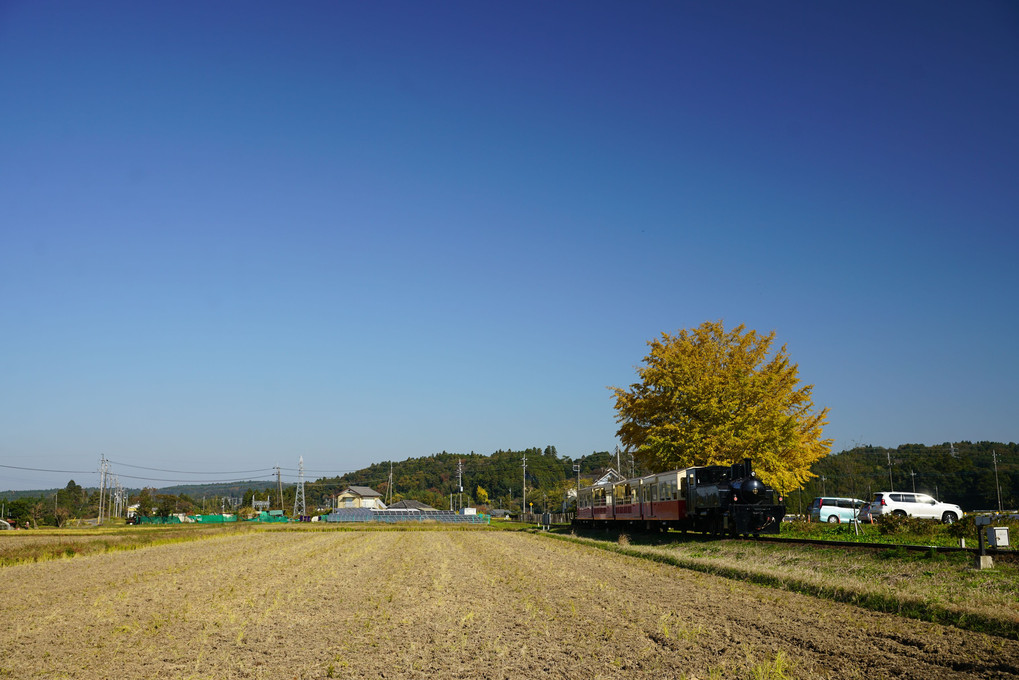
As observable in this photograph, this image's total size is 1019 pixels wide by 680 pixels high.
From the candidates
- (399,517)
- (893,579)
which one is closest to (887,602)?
(893,579)

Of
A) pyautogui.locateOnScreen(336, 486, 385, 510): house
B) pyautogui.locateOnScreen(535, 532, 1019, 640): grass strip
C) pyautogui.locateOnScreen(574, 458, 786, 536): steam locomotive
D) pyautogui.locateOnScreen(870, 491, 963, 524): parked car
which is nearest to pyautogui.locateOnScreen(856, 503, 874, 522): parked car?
pyautogui.locateOnScreen(870, 491, 963, 524): parked car

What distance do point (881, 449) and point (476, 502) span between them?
325 feet

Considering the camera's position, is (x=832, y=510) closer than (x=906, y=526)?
No

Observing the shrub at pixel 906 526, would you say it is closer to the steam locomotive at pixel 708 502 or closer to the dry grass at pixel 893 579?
the steam locomotive at pixel 708 502

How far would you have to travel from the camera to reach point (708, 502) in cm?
3222

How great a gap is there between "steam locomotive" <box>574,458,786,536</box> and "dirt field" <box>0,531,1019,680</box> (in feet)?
30.3

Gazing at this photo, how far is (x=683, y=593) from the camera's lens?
1795 cm

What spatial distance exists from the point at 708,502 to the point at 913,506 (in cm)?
2007

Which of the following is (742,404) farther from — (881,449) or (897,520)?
(881,449)

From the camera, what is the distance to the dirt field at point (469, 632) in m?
10.6

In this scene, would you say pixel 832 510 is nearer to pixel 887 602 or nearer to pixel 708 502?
pixel 708 502

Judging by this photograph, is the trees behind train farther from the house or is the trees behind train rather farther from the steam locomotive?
the house

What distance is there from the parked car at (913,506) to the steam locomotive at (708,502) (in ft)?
47.7

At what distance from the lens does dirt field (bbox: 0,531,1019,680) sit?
34.7 ft
